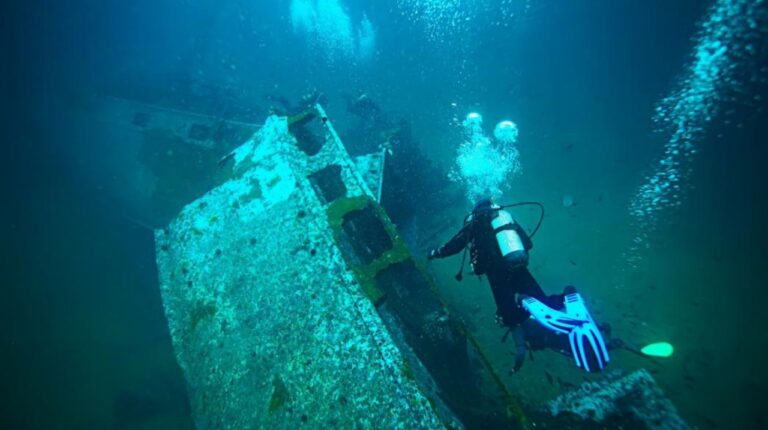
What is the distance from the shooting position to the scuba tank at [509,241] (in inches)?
123

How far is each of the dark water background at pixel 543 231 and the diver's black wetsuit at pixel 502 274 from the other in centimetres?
184

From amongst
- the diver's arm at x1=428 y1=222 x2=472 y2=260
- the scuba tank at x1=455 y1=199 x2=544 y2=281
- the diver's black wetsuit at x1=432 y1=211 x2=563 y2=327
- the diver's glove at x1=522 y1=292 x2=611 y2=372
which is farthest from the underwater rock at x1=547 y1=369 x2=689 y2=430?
the diver's arm at x1=428 y1=222 x2=472 y2=260

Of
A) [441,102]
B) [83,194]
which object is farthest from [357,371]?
[441,102]

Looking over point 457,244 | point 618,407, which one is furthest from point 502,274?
point 618,407

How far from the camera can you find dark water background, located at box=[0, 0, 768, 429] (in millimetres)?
5570

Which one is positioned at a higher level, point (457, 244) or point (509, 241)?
point (457, 244)

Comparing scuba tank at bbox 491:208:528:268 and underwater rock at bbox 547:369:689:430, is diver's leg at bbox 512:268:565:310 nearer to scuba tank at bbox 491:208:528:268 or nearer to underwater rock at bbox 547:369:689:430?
scuba tank at bbox 491:208:528:268

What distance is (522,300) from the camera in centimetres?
312

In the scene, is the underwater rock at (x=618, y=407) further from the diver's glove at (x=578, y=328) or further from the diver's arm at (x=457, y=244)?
the diver's arm at (x=457, y=244)

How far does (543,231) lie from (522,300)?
4.38 meters

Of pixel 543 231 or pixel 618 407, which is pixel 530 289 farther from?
pixel 543 231

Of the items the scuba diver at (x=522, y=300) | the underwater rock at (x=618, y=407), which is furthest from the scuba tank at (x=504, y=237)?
the underwater rock at (x=618, y=407)

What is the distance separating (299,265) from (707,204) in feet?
31.6

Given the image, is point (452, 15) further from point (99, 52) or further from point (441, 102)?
point (99, 52)
